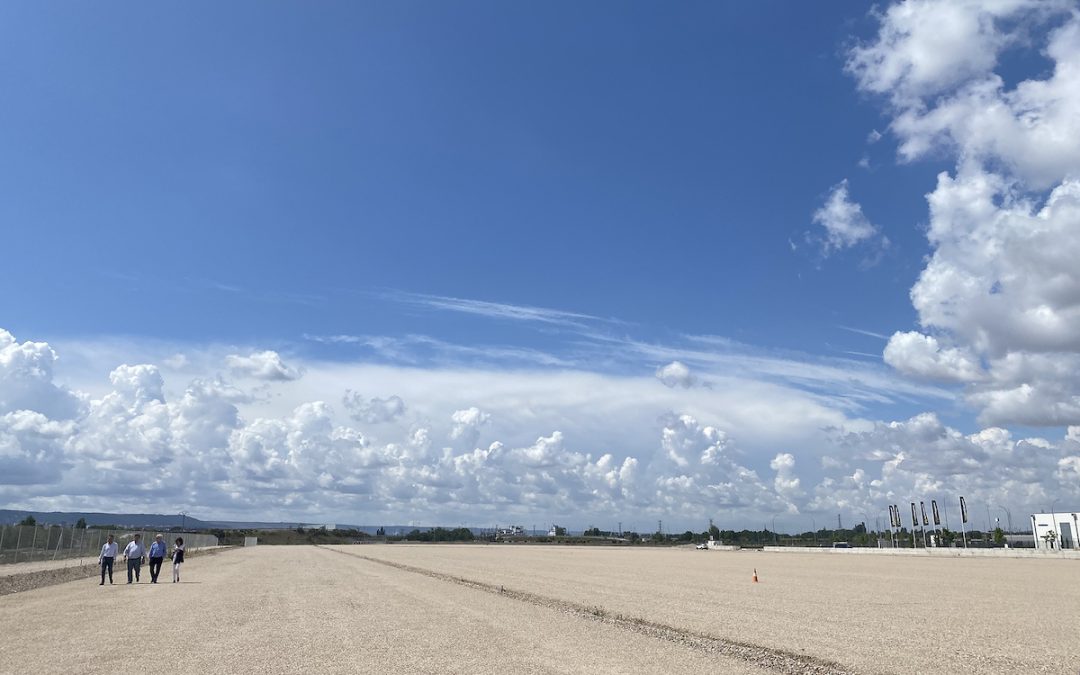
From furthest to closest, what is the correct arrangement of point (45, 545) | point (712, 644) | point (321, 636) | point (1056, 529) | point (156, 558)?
point (1056, 529) → point (45, 545) → point (156, 558) → point (321, 636) → point (712, 644)

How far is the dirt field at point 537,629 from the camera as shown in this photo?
48.5 feet

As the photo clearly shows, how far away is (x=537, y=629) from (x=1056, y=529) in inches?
4105

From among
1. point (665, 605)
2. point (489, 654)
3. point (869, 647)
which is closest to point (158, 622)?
point (489, 654)

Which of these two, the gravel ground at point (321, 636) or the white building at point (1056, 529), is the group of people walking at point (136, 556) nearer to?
the gravel ground at point (321, 636)

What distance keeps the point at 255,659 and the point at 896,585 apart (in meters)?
32.5

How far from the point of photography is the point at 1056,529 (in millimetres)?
97938

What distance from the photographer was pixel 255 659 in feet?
48.9

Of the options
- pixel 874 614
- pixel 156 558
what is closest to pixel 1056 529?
pixel 874 614

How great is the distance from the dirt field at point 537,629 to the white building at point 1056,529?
70396mm

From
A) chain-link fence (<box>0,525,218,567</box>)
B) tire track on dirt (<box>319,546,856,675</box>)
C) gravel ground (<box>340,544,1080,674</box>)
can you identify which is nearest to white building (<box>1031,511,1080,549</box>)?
gravel ground (<box>340,544,1080,674</box>)

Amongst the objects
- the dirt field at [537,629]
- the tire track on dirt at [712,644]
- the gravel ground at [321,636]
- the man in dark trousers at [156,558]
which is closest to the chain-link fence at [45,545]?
the man in dark trousers at [156,558]

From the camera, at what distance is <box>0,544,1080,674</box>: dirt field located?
48.5 ft

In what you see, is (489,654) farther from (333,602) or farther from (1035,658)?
(333,602)

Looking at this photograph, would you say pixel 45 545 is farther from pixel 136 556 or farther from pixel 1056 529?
pixel 1056 529
